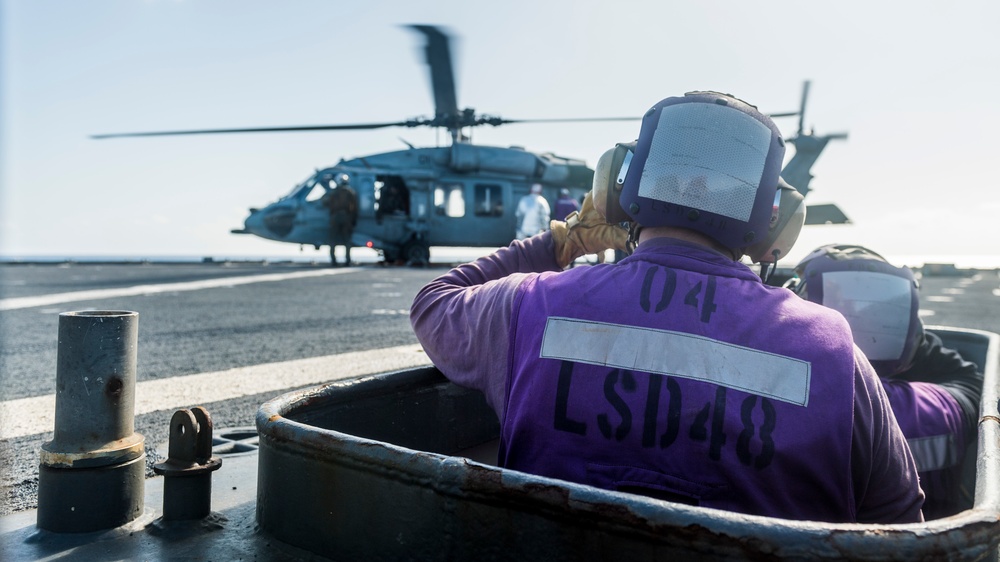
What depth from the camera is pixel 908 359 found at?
8.45 feet

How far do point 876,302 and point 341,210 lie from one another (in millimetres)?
16611

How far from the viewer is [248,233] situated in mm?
19000

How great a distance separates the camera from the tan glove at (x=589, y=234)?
78.0 inches

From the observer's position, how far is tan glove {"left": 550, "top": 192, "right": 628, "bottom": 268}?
1.98m

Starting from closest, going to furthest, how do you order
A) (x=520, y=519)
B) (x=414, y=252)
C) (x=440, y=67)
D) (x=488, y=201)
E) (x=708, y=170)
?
1. (x=520, y=519)
2. (x=708, y=170)
3. (x=440, y=67)
4. (x=414, y=252)
5. (x=488, y=201)

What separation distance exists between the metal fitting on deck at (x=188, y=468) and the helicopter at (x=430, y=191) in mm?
16078

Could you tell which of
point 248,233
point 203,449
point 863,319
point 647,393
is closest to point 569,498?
point 647,393

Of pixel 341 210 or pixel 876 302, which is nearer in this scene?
pixel 876 302

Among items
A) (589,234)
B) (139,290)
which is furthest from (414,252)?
(589,234)

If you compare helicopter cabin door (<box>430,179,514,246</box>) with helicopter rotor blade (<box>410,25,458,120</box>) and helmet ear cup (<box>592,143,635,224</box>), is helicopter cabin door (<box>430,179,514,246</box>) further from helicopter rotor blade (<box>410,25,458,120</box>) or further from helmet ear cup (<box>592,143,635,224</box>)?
helmet ear cup (<box>592,143,635,224</box>)

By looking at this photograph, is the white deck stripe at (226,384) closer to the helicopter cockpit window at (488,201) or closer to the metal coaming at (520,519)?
the metal coaming at (520,519)

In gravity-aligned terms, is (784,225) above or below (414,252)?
above

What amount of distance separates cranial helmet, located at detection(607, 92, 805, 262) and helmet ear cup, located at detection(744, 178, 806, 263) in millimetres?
183

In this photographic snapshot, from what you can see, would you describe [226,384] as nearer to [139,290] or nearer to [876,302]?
[876,302]
